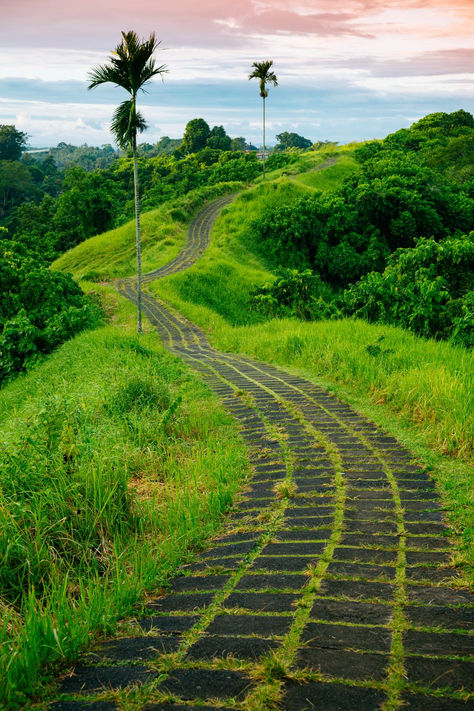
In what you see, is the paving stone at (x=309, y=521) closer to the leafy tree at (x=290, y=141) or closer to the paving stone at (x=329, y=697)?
the paving stone at (x=329, y=697)

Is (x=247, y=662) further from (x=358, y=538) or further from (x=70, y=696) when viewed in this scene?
(x=358, y=538)

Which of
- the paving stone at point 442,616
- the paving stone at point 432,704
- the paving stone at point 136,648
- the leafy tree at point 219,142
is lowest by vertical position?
the paving stone at point 136,648

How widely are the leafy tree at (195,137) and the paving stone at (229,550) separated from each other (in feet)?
210

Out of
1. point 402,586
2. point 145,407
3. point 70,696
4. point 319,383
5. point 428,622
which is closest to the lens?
point 70,696

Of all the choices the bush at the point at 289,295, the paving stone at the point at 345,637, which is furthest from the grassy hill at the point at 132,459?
the bush at the point at 289,295

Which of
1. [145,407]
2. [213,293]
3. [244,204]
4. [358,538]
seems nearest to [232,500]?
[358,538]

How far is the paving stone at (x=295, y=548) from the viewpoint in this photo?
3.03 m

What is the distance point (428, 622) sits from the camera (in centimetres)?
237

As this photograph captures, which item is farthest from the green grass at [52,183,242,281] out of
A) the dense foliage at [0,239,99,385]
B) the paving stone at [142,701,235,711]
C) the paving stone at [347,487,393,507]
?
the paving stone at [142,701,235,711]

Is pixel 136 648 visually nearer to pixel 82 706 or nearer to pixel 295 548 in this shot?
pixel 82 706

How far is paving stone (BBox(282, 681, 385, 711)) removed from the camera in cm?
188

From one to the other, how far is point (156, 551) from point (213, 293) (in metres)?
18.7

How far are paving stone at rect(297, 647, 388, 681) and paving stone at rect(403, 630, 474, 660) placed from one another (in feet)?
0.51

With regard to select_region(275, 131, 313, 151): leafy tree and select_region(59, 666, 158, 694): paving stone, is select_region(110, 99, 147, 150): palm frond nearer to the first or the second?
select_region(59, 666, 158, 694): paving stone
